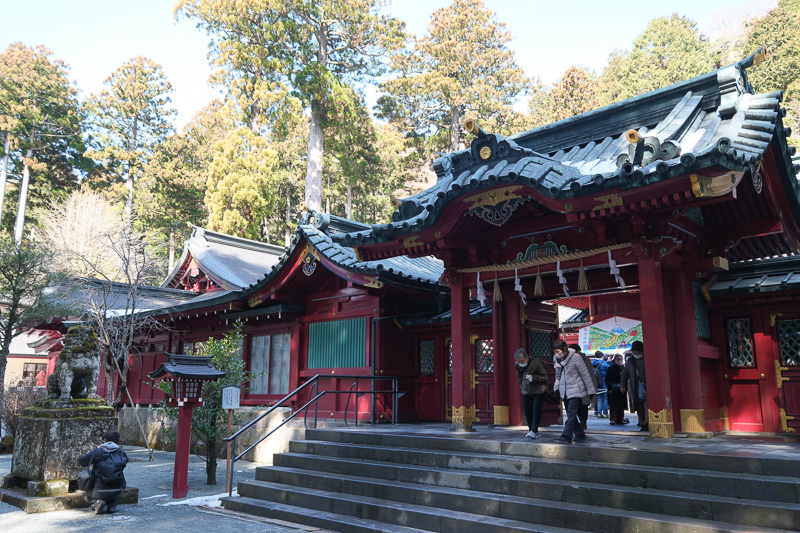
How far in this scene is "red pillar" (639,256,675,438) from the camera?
26.2ft

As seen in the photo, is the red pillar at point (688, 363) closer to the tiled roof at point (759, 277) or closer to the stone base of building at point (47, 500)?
the tiled roof at point (759, 277)

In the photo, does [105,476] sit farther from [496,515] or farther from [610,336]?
[610,336]

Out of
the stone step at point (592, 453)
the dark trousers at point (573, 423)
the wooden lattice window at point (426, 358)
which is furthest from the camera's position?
the wooden lattice window at point (426, 358)

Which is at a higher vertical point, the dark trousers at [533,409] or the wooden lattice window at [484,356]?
the wooden lattice window at [484,356]

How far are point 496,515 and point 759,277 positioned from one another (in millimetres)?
6795

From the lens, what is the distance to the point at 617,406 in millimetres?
11812

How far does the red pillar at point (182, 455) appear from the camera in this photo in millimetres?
10008

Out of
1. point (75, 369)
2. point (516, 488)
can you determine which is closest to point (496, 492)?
point (516, 488)

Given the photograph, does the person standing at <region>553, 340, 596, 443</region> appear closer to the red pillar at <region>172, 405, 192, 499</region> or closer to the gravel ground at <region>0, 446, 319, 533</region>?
the gravel ground at <region>0, 446, 319, 533</region>

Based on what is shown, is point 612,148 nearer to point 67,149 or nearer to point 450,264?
point 450,264

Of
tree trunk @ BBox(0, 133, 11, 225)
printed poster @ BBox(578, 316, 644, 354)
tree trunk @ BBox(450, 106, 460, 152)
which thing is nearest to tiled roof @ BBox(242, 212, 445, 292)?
printed poster @ BBox(578, 316, 644, 354)

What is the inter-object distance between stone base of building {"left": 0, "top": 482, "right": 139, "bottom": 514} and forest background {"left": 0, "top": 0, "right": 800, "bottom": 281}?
51.3ft


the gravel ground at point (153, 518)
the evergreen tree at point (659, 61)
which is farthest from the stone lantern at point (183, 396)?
the evergreen tree at point (659, 61)

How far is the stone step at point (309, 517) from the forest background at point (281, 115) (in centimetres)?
1806
